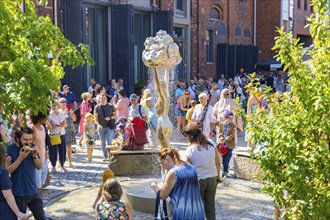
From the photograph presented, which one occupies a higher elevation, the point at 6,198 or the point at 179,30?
the point at 179,30

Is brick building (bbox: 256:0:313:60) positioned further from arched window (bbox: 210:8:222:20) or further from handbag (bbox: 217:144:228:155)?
handbag (bbox: 217:144:228:155)

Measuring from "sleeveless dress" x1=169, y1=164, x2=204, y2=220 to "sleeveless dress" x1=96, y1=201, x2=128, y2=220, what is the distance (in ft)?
1.58

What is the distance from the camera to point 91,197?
9039mm

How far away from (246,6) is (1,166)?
3520cm

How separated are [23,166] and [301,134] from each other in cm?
311

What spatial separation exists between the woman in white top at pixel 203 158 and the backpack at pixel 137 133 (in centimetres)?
464

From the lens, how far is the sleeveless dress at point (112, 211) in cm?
496

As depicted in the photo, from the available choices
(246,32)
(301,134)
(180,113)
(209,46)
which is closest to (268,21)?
(246,32)

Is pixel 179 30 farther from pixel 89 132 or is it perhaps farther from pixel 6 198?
pixel 6 198

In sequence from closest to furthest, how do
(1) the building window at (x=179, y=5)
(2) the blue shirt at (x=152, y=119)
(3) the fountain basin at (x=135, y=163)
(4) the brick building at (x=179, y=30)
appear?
1. (3) the fountain basin at (x=135, y=163)
2. (2) the blue shirt at (x=152, y=119)
3. (4) the brick building at (x=179, y=30)
4. (1) the building window at (x=179, y=5)

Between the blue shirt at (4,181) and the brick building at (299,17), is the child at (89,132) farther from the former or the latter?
the brick building at (299,17)

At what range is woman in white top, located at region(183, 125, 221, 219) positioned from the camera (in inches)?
246

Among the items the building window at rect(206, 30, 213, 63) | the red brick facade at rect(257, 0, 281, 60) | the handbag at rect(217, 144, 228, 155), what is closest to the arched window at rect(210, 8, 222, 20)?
the building window at rect(206, 30, 213, 63)

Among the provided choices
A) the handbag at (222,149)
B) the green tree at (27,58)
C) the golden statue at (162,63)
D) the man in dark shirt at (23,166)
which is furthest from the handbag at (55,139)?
the man in dark shirt at (23,166)
